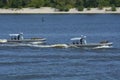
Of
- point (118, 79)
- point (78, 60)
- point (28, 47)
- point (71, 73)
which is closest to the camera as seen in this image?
point (118, 79)

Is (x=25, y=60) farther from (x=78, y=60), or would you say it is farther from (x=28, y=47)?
(x=28, y=47)

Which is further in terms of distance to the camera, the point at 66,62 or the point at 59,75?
the point at 66,62

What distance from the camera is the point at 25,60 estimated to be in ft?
307

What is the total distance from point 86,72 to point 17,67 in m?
9.01

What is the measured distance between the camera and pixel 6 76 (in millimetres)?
78125

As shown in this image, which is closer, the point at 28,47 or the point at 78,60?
the point at 78,60

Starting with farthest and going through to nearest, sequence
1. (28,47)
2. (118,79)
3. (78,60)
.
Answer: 1. (28,47)
2. (78,60)
3. (118,79)

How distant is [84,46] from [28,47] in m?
9.48

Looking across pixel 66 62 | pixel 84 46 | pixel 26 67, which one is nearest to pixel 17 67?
pixel 26 67

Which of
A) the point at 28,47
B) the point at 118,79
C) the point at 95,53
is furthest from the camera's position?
the point at 28,47

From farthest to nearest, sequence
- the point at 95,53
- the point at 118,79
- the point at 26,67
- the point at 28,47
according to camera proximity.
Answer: the point at 28,47, the point at 95,53, the point at 26,67, the point at 118,79

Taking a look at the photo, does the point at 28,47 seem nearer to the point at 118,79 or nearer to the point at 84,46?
the point at 84,46

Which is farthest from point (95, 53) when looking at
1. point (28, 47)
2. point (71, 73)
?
point (71, 73)

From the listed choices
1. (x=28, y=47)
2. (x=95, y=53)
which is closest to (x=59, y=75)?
(x=95, y=53)
